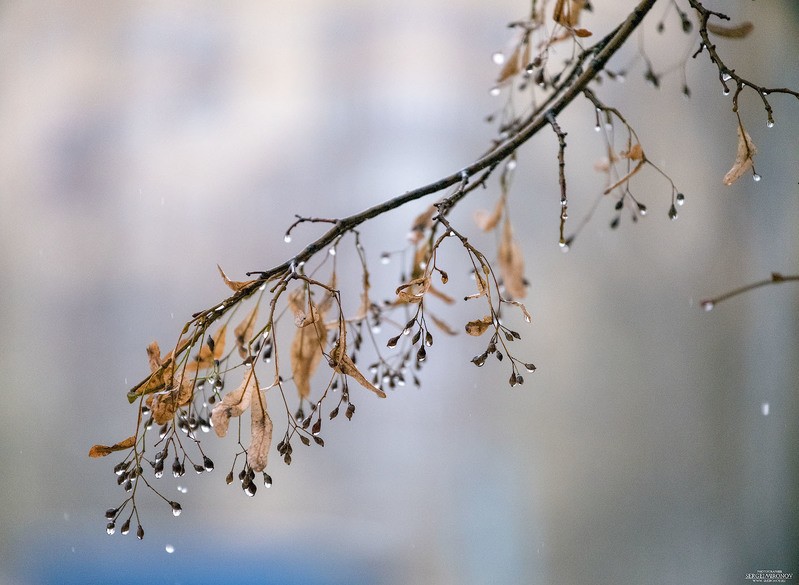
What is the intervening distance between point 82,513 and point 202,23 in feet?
3.66

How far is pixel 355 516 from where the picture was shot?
57.7 inches

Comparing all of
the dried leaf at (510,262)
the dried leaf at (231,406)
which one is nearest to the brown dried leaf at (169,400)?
the dried leaf at (231,406)

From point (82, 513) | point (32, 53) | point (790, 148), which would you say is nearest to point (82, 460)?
point (82, 513)

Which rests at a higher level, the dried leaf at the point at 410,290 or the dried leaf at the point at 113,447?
the dried leaf at the point at 410,290

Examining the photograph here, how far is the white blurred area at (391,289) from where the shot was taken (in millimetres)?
1375

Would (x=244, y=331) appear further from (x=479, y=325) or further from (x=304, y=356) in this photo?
(x=479, y=325)

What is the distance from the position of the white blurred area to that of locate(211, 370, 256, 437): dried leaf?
1090mm

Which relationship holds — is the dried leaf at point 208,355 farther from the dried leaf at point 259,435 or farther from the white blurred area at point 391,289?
the white blurred area at point 391,289

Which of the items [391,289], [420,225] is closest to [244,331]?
[420,225]

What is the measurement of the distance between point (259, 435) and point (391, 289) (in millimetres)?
1108

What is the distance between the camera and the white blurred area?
1.38 m

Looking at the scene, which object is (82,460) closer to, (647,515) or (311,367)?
(647,515)

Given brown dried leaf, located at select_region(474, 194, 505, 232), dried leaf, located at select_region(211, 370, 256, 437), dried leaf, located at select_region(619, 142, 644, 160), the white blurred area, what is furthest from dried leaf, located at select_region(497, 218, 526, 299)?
the white blurred area

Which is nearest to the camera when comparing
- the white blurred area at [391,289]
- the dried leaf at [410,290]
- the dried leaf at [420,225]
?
the dried leaf at [410,290]
